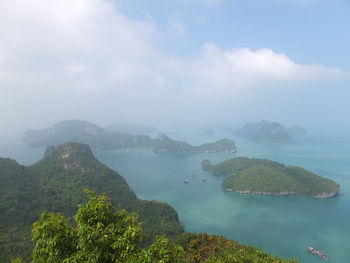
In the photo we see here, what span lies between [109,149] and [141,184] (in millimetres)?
84690

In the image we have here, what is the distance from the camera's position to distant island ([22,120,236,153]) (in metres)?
143

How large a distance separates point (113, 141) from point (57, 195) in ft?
389

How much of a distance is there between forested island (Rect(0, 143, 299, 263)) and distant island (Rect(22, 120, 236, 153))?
85.5 meters

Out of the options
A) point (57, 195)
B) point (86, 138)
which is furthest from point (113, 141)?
point (57, 195)

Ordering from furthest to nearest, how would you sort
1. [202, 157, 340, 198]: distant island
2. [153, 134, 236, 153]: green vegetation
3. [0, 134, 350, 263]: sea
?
[153, 134, 236, 153]: green vegetation, [202, 157, 340, 198]: distant island, [0, 134, 350, 263]: sea

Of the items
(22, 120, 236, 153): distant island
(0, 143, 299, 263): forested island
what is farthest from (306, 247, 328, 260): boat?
(22, 120, 236, 153): distant island

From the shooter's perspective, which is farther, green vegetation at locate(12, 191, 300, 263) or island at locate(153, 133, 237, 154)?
island at locate(153, 133, 237, 154)

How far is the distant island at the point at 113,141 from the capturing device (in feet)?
469

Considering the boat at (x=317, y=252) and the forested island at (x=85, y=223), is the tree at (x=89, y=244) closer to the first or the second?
the forested island at (x=85, y=223)

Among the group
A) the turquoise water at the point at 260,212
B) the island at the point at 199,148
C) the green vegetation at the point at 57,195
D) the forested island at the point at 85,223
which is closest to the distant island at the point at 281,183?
the turquoise water at the point at 260,212

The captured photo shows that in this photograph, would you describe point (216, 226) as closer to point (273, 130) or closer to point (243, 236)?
point (243, 236)

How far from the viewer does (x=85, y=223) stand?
541cm

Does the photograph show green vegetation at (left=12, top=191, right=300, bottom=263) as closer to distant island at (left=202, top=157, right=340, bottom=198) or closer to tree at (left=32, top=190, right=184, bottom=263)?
tree at (left=32, top=190, right=184, bottom=263)

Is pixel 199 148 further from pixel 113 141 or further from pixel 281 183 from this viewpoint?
pixel 281 183
